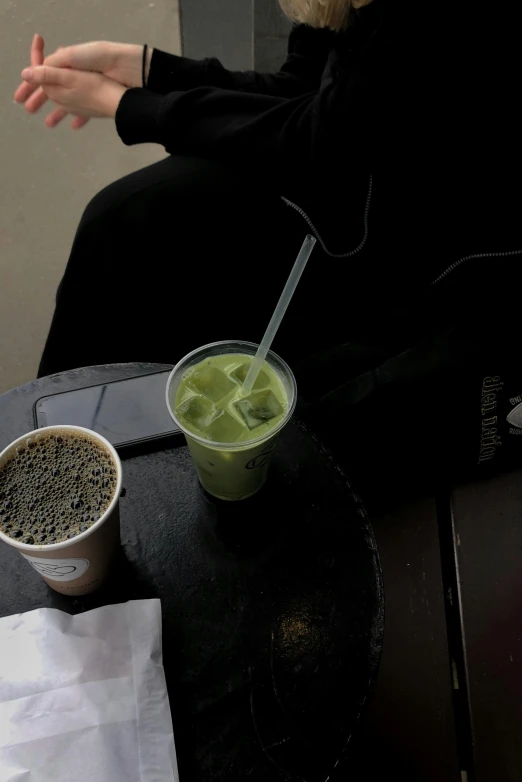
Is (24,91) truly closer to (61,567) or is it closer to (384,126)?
(384,126)

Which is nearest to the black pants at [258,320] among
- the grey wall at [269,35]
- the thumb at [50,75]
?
the thumb at [50,75]

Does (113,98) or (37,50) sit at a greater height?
(37,50)

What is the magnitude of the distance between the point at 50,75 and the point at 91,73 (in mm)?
98

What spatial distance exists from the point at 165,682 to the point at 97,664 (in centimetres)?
9

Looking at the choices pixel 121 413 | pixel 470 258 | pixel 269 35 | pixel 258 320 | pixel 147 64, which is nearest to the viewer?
pixel 121 413

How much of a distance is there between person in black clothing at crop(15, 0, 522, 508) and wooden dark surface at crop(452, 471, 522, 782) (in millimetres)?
134

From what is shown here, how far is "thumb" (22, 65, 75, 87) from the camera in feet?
4.79

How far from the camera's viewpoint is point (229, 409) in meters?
0.85

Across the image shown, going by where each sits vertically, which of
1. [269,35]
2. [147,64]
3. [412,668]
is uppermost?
[147,64]

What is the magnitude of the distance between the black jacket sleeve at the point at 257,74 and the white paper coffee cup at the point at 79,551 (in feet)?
3.46

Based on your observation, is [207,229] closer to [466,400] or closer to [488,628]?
[466,400]

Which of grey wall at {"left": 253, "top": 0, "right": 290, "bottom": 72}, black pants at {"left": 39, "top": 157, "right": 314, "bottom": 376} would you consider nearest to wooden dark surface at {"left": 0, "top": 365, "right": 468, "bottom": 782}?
black pants at {"left": 39, "top": 157, "right": 314, "bottom": 376}

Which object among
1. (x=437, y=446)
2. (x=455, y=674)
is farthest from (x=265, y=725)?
(x=437, y=446)

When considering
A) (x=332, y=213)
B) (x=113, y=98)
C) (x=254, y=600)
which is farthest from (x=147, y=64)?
(x=254, y=600)
